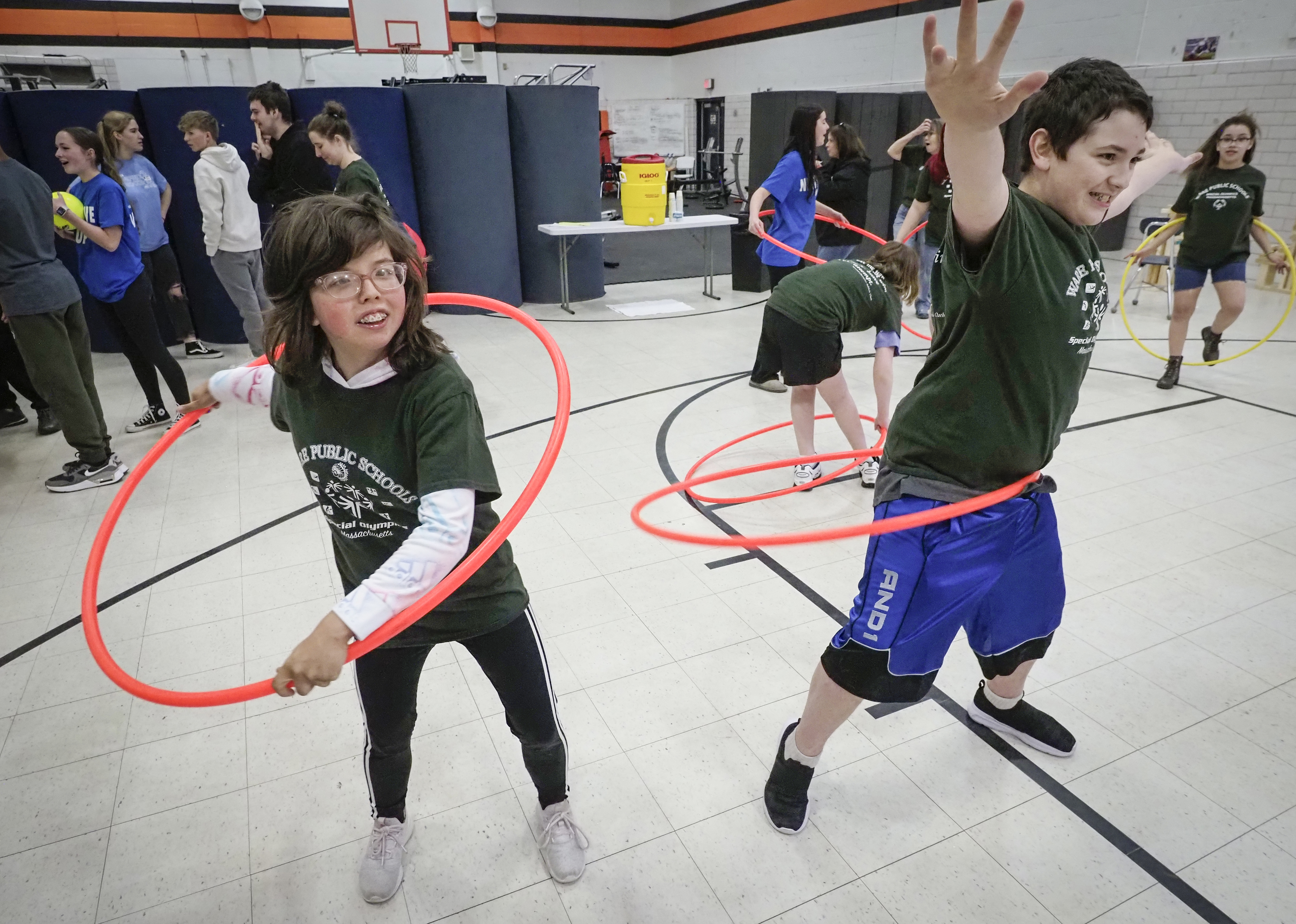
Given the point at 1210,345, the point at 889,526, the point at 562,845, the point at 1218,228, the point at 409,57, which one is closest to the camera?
the point at 889,526

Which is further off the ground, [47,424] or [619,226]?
[619,226]

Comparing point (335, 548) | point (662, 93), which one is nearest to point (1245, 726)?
point (335, 548)

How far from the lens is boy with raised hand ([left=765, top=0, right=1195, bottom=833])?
1306 millimetres

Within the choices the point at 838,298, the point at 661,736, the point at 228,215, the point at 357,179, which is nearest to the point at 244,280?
the point at 228,215

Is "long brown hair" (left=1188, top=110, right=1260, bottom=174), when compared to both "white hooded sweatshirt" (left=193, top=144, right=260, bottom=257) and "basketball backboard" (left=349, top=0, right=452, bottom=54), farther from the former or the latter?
"basketball backboard" (left=349, top=0, right=452, bottom=54)

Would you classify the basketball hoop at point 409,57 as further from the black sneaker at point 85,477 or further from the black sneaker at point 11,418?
the black sneaker at point 85,477

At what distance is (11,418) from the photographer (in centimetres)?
528

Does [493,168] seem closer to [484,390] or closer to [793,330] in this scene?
[484,390]

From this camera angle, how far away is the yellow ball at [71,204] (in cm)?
443

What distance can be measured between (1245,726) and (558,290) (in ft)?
24.6

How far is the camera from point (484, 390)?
5801 millimetres

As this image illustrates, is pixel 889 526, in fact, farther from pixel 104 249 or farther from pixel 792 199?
pixel 104 249

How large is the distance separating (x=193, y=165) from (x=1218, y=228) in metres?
8.18

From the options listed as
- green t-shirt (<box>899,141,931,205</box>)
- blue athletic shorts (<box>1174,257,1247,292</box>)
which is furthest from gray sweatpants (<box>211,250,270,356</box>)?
blue athletic shorts (<box>1174,257,1247,292</box>)
